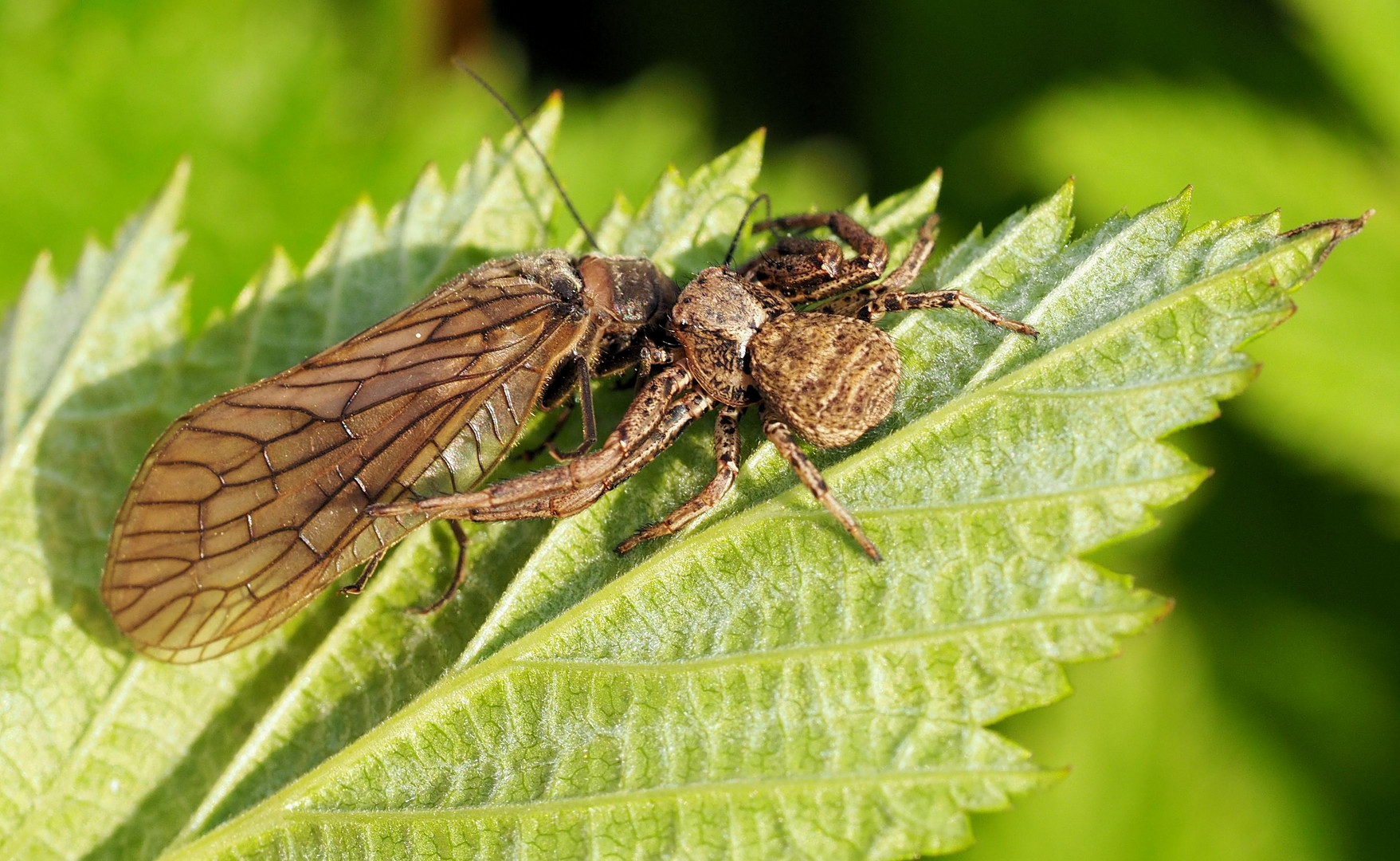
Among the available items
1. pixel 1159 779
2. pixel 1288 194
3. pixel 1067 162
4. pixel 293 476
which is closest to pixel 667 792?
pixel 293 476

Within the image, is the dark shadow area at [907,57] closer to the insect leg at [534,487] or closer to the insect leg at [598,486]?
the insect leg at [598,486]

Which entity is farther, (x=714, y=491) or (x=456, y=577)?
(x=456, y=577)

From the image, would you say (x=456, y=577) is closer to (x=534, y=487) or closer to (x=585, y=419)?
(x=534, y=487)

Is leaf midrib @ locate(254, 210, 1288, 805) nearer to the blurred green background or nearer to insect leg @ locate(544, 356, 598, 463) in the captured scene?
insect leg @ locate(544, 356, 598, 463)

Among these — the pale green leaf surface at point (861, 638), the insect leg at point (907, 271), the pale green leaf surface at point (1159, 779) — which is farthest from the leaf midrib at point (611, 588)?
the pale green leaf surface at point (1159, 779)

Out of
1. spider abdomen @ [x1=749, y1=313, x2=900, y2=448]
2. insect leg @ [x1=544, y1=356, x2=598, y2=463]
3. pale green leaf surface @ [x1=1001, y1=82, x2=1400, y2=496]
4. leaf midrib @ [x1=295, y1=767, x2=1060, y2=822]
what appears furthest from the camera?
pale green leaf surface @ [x1=1001, y1=82, x2=1400, y2=496]

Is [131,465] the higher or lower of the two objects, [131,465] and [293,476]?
the higher

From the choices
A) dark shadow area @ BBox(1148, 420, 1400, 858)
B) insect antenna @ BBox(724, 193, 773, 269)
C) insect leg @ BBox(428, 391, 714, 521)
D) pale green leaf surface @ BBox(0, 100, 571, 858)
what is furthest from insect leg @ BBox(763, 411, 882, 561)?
dark shadow area @ BBox(1148, 420, 1400, 858)
